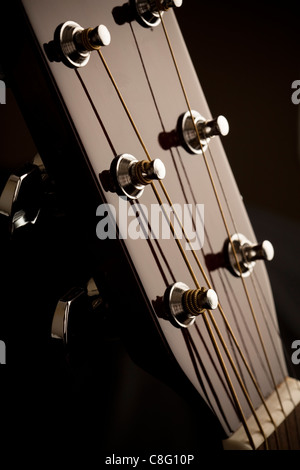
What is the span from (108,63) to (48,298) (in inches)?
15.2

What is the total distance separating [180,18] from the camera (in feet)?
2.98

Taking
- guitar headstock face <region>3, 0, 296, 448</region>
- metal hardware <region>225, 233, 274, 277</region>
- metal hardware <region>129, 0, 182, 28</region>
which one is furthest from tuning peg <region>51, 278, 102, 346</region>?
metal hardware <region>129, 0, 182, 28</region>

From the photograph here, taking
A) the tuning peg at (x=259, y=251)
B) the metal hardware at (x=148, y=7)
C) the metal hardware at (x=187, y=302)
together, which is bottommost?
the tuning peg at (x=259, y=251)

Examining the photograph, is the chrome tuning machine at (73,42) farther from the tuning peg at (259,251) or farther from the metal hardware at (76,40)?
the tuning peg at (259,251)

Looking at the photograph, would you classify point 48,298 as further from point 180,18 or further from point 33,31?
point 180,18

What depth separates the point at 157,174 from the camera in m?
0.43

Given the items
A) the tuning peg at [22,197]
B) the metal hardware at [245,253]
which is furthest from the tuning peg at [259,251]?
the tuning peg at [22,197]

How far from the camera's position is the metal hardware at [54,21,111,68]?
0.41 meters

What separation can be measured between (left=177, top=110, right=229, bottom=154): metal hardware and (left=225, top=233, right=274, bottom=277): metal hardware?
0.14m

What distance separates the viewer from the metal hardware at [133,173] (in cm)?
44

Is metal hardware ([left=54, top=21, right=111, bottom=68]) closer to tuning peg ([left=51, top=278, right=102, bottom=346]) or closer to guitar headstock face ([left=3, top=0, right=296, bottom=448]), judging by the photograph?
guitar headstock face ([left=3, top=0, right=296, bottom=448])

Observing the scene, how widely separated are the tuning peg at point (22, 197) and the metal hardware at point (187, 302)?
0.62 ft

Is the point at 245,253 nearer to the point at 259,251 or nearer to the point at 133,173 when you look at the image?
the point at 259,251

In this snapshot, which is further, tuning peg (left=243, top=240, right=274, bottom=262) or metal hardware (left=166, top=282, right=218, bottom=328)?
tuning peg (left=243, top=240, right=274, bottom=262)
